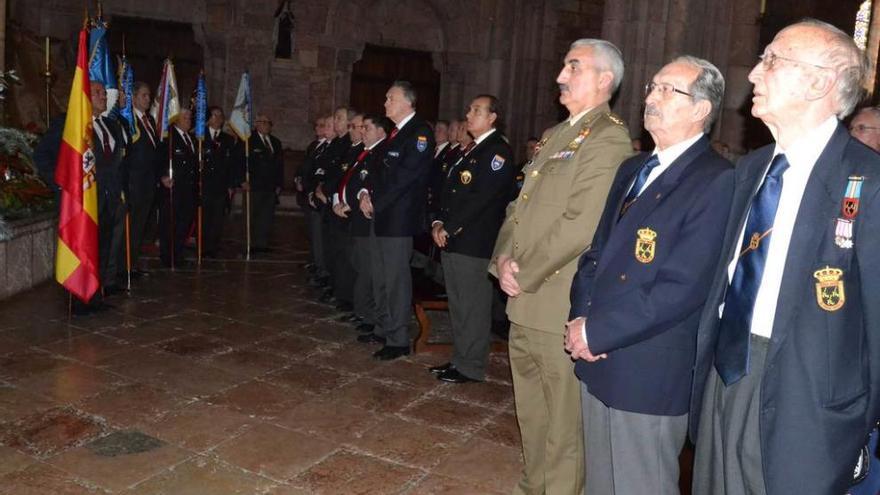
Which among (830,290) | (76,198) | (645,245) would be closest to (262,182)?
(76,198)

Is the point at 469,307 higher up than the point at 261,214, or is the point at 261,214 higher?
the point at 261,214

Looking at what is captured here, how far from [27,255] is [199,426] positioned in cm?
364

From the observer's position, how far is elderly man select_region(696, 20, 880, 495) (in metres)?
1.75

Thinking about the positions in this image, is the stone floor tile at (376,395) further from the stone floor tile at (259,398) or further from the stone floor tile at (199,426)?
the stone floor tile at (199,426)

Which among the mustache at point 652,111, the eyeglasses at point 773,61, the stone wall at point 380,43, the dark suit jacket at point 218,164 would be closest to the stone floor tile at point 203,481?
the mustache at point 652,111

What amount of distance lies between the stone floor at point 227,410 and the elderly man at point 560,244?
1.97ft

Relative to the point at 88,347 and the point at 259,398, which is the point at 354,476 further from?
the point at 88,347

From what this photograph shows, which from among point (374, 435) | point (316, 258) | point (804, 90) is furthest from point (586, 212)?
point (316, 258)

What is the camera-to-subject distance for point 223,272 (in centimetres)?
794

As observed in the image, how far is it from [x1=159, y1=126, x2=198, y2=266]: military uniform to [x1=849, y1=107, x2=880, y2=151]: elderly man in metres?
6.64

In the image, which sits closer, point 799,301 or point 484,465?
point 799,301

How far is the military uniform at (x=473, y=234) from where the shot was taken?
457 centimetres

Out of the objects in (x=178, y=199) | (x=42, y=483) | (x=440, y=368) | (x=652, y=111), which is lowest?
(x=42, y=483)

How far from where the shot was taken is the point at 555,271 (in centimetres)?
285
